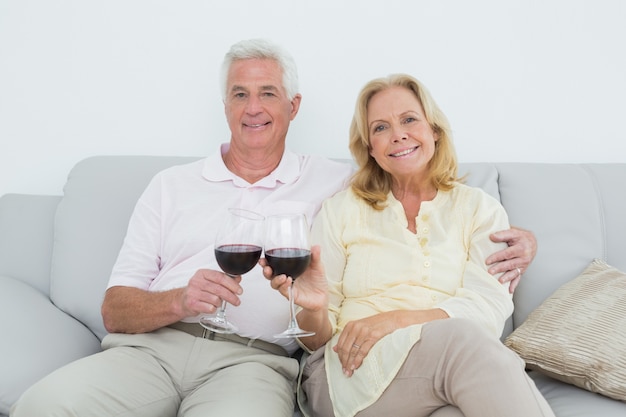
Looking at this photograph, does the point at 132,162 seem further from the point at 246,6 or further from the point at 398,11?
the point at 398,11

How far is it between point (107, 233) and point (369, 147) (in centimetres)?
95

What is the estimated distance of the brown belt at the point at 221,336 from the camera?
1697 mm

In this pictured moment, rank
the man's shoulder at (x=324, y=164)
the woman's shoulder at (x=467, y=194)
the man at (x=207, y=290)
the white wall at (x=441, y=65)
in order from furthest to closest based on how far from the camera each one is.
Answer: the white wall at (x=441, y=65) → the man's shoulder at (x=324, y=164) → the woman's shoulder at (x=467, y=194) → the man at (x=207, y=290)

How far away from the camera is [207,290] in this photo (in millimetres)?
1391

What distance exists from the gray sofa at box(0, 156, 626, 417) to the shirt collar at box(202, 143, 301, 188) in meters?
0.25

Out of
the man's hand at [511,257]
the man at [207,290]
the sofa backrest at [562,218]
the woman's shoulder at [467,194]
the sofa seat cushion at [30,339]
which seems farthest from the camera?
the sofa backrest at [562,218]

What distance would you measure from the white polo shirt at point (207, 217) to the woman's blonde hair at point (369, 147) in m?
0.11

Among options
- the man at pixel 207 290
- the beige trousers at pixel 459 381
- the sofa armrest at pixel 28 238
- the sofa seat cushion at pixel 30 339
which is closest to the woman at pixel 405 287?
the beige trousers at pixel 459 381

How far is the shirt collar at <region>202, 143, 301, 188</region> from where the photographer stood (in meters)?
1.96

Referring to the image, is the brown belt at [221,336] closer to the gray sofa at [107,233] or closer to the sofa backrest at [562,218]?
the gray sofa at [107,233]

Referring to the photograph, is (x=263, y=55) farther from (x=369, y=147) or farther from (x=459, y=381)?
(x=459, y=381)

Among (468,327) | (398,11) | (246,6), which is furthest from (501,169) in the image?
(246,6)

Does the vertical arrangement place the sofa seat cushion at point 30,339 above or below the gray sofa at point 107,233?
below

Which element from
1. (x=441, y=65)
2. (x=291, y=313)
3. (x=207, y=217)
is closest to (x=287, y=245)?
(x=291, y=313)
